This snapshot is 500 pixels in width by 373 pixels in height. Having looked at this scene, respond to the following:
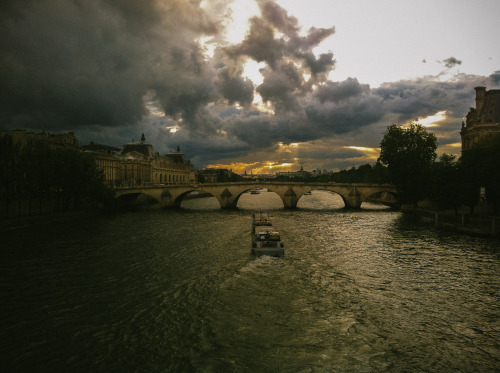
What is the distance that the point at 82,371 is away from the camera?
13.7 meters

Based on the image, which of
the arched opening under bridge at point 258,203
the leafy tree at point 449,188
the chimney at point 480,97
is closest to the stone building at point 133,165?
the arched opening under bridge at point 258,203

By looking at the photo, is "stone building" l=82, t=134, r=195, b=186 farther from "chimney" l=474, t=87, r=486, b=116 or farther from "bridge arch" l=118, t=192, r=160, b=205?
"chimney" l=474, t=87, r=486, b=116

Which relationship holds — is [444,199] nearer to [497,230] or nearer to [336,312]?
[497,230]

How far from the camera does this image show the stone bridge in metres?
79.7

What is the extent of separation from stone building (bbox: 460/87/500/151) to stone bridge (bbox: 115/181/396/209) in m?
23.2

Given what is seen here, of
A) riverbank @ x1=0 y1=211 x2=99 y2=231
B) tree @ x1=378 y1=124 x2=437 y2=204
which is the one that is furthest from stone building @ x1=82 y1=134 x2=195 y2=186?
tree @ x1=378 y1=124 x2=437 y2=204

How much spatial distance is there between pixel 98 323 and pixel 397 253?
27550mm

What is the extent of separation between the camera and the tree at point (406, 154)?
73.8m

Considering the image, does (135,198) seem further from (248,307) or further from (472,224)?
(248,307)

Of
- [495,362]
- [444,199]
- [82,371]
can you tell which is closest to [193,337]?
[82,371]

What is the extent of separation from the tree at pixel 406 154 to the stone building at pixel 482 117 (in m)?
10.3

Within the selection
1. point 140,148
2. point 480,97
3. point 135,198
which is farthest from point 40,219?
point 480,97

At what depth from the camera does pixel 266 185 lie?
84.7m

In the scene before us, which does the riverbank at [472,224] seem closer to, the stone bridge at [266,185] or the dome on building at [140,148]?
the stone bridge at [266,185]
